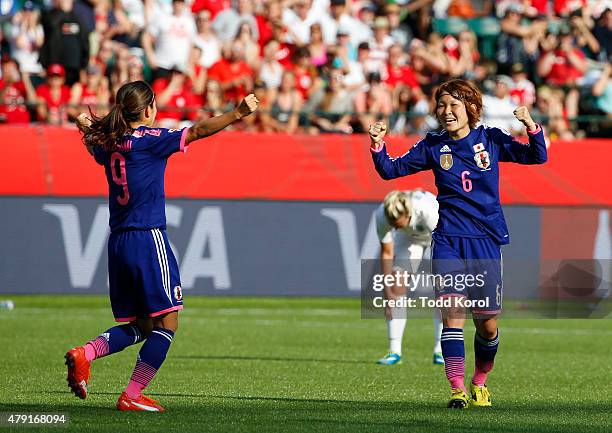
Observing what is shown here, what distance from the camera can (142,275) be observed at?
8.26 meters

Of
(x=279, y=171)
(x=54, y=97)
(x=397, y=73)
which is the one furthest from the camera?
(x=397, y=73)

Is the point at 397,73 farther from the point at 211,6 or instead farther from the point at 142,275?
the point at 142,275

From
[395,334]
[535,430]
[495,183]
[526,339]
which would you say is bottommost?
[526,339]

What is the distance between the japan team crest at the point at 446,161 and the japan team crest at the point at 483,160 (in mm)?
176

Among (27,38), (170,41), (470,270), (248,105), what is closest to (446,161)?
(470,270)

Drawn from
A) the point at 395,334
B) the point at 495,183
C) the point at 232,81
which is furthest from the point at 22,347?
the point at 232,81

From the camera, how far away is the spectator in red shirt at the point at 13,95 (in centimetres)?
1948

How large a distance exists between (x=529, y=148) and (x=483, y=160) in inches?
13.1

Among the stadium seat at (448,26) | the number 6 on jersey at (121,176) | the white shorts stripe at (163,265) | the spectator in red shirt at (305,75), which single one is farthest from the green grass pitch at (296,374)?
the stadium seat at (448,26)

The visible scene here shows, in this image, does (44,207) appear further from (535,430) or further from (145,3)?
(535,430)

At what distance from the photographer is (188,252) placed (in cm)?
1884

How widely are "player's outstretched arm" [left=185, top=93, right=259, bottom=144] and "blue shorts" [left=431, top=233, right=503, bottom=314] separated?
70.5 inches

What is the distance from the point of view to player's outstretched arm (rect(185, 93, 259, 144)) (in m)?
7.95

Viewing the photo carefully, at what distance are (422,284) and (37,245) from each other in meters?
6.80
